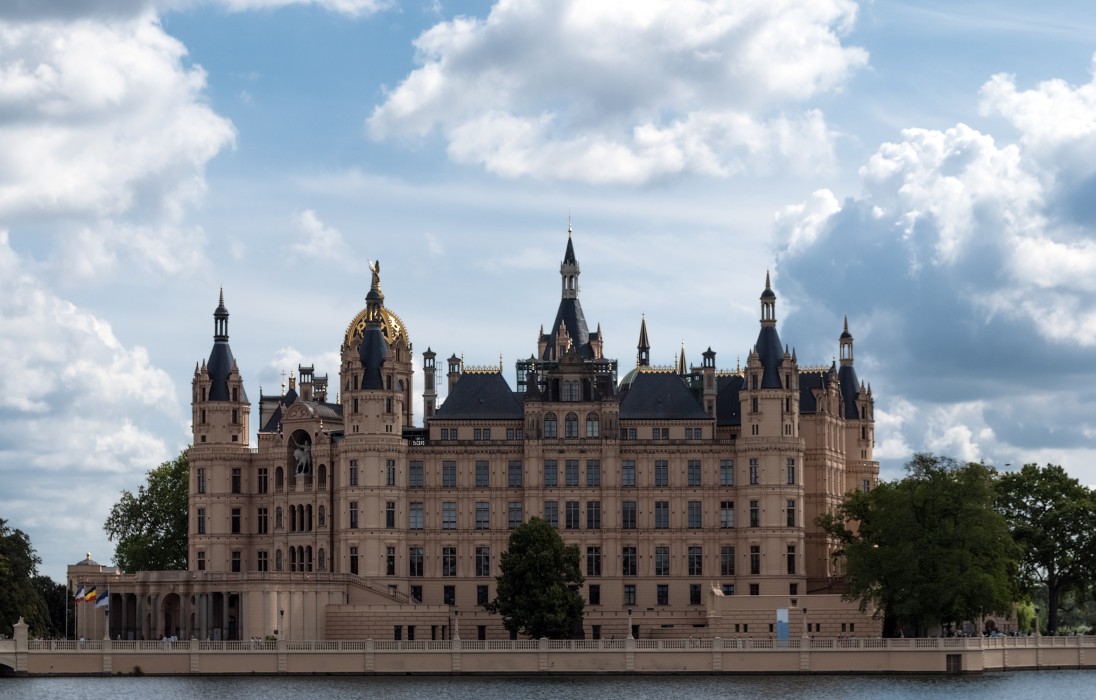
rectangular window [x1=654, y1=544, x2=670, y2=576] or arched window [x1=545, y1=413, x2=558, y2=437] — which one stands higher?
arched window [x1=545, y1=413, x2=558, y2=437]

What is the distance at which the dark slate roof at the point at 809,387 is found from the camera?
Answer: 149 meters

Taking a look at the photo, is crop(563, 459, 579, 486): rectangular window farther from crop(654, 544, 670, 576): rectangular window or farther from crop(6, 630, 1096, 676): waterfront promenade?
crop(6, 630, 1096, 676): waterfront promenade

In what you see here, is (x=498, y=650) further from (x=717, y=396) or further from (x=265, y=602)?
(x=717, y=396)

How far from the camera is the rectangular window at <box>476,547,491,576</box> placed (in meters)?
145

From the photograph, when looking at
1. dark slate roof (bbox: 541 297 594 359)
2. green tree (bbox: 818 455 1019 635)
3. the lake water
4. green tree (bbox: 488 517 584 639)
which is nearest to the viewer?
the lake water

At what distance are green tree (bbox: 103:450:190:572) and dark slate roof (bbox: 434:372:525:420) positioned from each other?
84.8ft

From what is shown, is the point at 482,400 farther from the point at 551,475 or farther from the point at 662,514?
the point at 662,514

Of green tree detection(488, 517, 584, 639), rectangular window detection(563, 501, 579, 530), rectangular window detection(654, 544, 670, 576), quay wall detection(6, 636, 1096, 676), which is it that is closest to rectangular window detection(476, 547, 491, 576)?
rectangular window detection(563, 501, 579, 530)

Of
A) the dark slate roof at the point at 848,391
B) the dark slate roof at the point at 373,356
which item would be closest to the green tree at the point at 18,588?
the dark slate roof at the point at 373,356

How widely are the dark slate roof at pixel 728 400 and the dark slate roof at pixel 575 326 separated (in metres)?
9.22

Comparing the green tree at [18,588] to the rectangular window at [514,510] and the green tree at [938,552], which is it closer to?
the rectangular window at [514,510]

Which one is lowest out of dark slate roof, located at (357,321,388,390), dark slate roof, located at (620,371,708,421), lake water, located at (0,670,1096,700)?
lake water, located at (0,670,1096,700)

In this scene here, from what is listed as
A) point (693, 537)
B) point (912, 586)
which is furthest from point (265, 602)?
point (912, 586)

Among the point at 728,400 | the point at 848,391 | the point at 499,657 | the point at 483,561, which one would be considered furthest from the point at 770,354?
the point at 499,657
